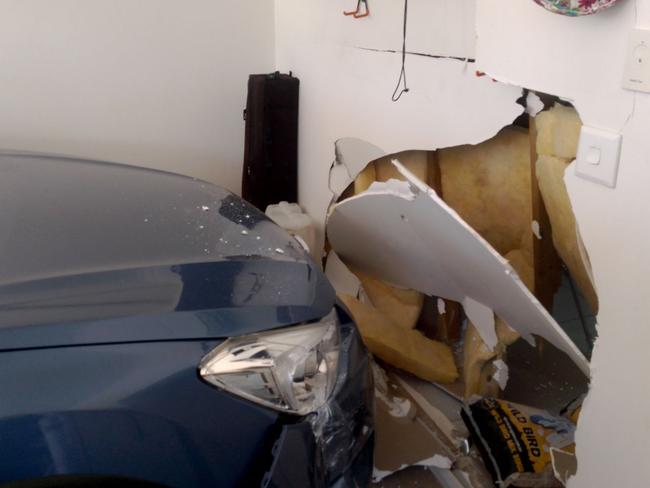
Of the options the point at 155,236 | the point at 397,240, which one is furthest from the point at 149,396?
the point at 397,240

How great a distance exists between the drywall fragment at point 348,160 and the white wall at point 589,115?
0.64 feet

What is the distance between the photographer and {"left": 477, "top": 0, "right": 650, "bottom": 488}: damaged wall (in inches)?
55.7

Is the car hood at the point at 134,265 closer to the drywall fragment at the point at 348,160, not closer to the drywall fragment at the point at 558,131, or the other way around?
the drywall fragment at the point at 558,131

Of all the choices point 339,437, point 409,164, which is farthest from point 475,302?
point 339,437

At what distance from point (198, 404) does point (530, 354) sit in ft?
4.56

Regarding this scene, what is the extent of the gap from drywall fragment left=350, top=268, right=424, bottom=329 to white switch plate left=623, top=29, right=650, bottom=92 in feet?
4.09

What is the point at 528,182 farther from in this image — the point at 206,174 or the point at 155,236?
the point at 206,174

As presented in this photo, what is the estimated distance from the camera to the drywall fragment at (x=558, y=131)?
1615 millimetres

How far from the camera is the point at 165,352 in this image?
1.10 m

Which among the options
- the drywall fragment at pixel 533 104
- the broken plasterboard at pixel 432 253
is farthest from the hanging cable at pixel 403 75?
the drywall fragment at pixel 533 104

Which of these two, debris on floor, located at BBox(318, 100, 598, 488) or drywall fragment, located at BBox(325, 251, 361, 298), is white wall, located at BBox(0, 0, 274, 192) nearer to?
drywall fragment, located at BBox(325, 251, 361, 298)

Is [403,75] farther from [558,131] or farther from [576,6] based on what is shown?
[576,6]

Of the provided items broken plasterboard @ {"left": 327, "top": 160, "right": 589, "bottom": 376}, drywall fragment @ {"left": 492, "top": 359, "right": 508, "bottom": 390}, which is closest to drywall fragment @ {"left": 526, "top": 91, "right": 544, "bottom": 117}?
broken plasterboard @ {"left": 327, "top": 160, "right": 589, "bottom": 376}

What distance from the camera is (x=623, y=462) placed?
5.16 ft
